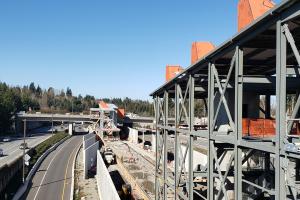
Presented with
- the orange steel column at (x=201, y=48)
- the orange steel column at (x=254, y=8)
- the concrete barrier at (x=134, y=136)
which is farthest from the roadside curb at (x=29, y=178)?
the orange steel column at (x=254, y=8)

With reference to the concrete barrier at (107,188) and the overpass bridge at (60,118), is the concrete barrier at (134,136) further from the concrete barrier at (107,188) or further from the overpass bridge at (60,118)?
the concrete barrier at (107,188)

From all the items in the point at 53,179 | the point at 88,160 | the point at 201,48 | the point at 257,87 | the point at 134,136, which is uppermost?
the point at 201,48

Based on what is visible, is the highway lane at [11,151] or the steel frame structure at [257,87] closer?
the steel frame structure at [257,87]

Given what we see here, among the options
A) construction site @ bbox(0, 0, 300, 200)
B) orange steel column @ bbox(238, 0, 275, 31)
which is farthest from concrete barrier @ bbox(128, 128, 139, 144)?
orange steel column @ bbox(238, 0, 275, 31)

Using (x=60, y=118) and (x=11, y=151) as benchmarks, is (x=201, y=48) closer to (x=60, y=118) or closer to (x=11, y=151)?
(x=11, y=151)

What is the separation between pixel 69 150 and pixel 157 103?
57.3m

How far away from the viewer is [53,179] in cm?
4984

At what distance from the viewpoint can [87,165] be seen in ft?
179

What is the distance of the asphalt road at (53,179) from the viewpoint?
41.1m

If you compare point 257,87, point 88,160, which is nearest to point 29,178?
point 88,160

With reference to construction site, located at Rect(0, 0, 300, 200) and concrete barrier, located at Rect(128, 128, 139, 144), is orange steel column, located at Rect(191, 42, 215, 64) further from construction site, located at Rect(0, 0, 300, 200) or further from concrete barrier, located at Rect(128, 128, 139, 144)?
concrete barrier, located at Rect(128, 128, 139, 144)

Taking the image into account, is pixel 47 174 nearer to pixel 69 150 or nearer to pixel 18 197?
pixel 18 197

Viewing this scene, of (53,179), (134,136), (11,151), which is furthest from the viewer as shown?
(134,136)

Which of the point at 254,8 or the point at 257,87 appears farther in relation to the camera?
the point at 257,87
